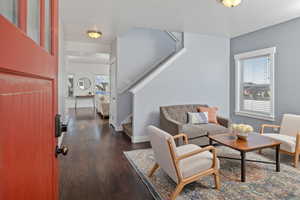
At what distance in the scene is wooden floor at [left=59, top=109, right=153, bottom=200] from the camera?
2201 millimetres

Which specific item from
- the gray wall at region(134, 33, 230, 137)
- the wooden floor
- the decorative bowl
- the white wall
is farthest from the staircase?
the white wall

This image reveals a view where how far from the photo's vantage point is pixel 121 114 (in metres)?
5.36

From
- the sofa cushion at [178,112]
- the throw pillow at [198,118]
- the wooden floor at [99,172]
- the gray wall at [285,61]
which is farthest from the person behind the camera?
the sofa cushion at [178,112]

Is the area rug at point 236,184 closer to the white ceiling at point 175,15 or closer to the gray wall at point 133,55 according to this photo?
the gray wall at point 133,55

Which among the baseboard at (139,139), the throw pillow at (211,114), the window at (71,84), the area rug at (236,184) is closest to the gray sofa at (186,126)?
the throw pillow at (211,114)

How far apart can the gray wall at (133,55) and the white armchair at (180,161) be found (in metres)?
3.17

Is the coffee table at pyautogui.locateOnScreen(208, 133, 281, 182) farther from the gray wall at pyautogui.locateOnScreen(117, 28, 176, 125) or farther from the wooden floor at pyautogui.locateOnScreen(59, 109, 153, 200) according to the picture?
the gray wall at pyautogui.locateOnScreen(117, 28, 176, 125)

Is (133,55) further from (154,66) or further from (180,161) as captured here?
(180,161)

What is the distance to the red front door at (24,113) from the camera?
479 millimetres

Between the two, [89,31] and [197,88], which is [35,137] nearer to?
[89,31]

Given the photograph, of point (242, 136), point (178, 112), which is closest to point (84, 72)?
point (178, 112)

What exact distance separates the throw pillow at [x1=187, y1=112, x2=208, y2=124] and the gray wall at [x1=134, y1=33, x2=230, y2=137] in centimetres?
75

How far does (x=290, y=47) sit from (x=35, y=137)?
5004 mm

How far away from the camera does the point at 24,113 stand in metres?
0.62
